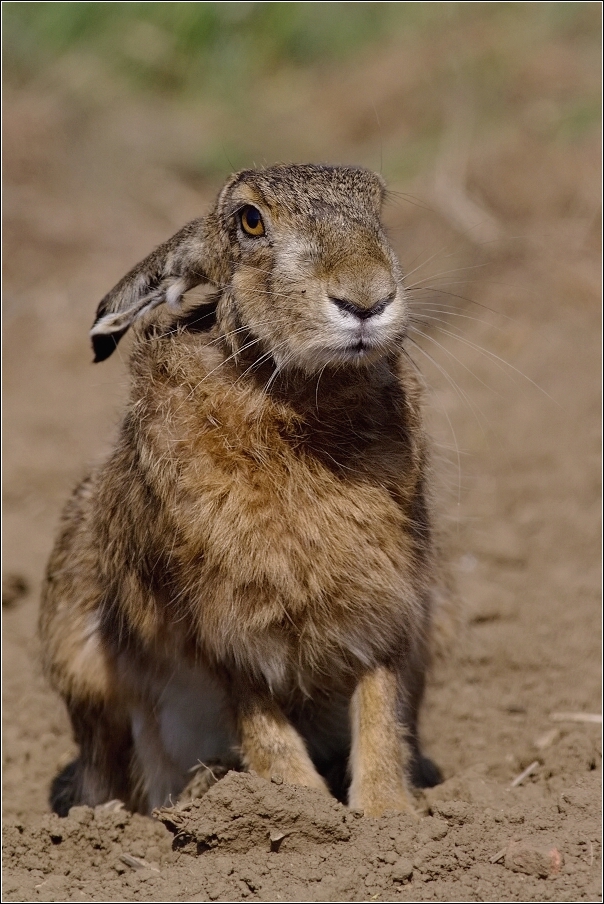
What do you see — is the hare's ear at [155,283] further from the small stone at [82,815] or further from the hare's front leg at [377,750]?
the small stone at [82,815]

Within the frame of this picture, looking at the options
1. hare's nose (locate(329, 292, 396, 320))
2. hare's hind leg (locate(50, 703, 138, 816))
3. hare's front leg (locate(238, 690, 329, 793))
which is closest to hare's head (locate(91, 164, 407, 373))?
hare's nose (locate(329, 292, 396, 320))

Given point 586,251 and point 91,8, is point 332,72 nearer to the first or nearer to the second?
point 91,8

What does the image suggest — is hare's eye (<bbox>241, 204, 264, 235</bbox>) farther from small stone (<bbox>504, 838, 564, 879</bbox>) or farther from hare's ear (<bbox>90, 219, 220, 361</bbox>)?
small stone (<bbox>504, 838, 564, 879</bbox>)

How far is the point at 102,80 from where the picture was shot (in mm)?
13523

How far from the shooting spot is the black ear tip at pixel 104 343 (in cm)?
477

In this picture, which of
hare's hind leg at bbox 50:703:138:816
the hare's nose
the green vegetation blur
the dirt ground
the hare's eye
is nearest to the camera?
the hare's nose

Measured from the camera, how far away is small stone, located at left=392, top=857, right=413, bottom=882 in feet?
12.3

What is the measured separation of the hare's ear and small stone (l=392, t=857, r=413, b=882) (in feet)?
6.98

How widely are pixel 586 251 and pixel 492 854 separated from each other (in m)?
6.76

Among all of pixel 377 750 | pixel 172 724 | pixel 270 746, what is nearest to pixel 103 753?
pixel 172 724

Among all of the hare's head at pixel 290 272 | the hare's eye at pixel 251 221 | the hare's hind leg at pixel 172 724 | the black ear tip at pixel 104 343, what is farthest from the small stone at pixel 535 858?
the black ear tip at pixel 104 343

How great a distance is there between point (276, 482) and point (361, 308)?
75cm

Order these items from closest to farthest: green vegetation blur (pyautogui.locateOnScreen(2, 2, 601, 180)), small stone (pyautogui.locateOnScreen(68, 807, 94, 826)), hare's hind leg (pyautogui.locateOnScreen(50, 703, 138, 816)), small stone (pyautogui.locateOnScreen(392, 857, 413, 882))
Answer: small stone (pyautogui.locateOnScreen(392, 857, 413, 882)), small stone (pyautogui.locateOnScreen(68, 807, 94, 826)), hare's hind leg (pyautogui.locateOnScreen(50, 703, 138, 816)), green vegetation blur (pyautogui.locateOnScreen(2, 2, 601, 180))

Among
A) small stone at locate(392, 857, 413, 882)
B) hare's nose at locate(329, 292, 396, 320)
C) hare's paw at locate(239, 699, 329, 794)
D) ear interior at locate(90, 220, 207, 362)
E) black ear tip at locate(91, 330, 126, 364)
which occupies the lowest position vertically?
small stone at locate(392, 857, 413, 882)
